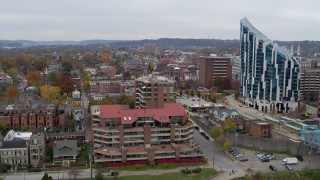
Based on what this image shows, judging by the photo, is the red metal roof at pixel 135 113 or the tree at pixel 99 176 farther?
the red metal roof at pixel 135 113

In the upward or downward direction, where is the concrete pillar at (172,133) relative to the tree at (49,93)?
downward

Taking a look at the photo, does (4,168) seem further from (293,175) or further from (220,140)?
(293,175)

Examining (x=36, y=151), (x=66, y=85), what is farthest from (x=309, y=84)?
(x=36, y=151)

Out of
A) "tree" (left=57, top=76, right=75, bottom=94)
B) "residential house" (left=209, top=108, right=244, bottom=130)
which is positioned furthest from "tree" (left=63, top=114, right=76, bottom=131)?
"tree" (left=57, top=76, right=75, bottom=94)

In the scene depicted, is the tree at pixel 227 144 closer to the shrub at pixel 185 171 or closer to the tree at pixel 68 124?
the shrub at pixel 185 171

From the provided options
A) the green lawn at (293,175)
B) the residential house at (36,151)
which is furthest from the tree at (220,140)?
the residential house at (36,151)
